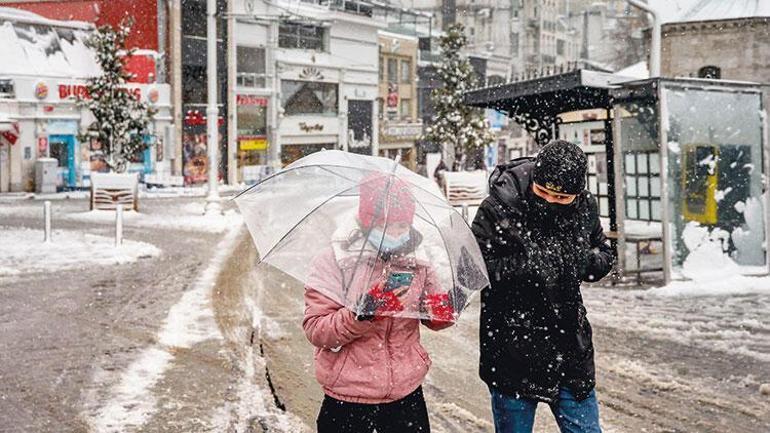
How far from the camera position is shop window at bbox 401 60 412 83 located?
5921cm

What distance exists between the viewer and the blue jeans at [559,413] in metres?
4.03

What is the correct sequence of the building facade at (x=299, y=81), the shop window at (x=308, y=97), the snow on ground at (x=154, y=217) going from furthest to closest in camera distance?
the shop window at (x=308, y=97) → the building facade at (x=299, y=81) → the snow on ground at (x=154, y=217)

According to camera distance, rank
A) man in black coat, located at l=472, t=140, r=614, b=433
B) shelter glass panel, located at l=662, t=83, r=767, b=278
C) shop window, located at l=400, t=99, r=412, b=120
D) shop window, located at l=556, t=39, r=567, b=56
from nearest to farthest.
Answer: man in black coat, located at l=472, t=140, r=614, b=433 → shelter glass panel, located at l=662, t=83, r=767, b=278 → shop window, located at l=400, t=99, r=412, b=120 → shop window, located at l=556, t=39, r=567, b=56

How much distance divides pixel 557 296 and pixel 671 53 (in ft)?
108

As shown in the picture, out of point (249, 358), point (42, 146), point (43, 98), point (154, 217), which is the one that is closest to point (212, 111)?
point (154, 217)

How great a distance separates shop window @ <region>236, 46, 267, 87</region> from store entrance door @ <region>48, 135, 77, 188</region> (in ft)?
38.8

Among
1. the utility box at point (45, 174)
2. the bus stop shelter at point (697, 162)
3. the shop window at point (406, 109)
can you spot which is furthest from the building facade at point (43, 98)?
the bus stop shelter at point (697, 162)

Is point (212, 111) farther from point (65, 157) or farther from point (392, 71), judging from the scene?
point (392, 71)

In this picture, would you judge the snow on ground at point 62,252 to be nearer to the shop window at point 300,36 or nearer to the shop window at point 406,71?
the shop window at point 300,36

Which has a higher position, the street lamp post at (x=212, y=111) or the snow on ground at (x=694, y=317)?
the street lamp post at (x=212, y=111)

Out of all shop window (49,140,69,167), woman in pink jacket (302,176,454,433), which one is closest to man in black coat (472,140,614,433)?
woman in pink jacket (302,176,454,433)

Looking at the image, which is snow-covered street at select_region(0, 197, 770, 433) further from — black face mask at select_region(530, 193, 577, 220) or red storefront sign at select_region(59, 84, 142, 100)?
red storefront sign at select_region(59, 84, 142, 100)

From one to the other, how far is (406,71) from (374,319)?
2243 inches

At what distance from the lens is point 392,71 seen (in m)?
58.3
